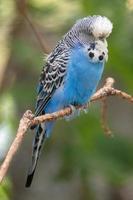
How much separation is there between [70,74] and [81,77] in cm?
11

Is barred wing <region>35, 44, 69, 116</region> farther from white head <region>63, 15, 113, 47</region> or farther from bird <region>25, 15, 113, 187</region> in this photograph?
white head <region>63, 15, 113, 47</region>

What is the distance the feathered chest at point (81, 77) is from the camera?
15.6 feet

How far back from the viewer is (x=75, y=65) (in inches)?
192

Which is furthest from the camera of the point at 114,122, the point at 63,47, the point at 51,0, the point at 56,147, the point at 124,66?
the point at 114,122

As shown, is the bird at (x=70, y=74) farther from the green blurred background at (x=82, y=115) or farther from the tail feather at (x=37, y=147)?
the green blurred background at (x=82, y=115)

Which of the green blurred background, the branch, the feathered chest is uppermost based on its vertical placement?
the green blurred background

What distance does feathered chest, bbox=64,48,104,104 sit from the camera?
474 centimetres

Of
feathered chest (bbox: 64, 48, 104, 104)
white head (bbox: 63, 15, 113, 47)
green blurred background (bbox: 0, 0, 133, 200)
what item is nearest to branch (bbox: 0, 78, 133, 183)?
feathered chest (bbox: 64, 48, 104, 104)

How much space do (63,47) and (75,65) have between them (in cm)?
22

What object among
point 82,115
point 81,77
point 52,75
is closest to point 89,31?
point 81,77

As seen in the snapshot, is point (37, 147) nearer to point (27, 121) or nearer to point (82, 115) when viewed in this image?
point (27, 121)

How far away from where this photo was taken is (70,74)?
16.2ft

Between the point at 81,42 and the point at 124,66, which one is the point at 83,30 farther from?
the point at 124,66

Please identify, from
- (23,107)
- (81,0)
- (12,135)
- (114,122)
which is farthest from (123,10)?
(114,122)
